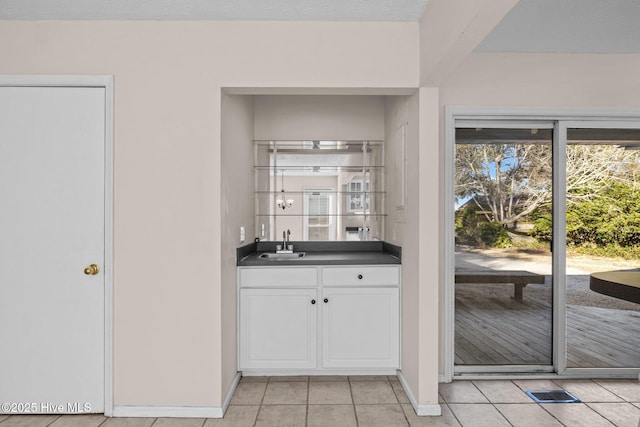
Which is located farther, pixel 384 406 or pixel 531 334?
pixel 531 334

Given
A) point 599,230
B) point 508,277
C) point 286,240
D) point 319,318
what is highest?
point 599,230

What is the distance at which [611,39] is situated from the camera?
2.90 m

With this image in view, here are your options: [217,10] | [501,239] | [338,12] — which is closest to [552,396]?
[501,239]

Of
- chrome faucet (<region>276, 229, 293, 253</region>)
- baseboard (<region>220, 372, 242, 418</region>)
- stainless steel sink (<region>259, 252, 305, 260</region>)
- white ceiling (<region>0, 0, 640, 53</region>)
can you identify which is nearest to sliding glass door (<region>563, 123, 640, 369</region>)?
white ceiling (<region>0, 0, 640, 53</region>)

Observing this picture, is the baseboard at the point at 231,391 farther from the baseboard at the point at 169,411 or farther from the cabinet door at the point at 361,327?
the cabinet door at the point at 361,327

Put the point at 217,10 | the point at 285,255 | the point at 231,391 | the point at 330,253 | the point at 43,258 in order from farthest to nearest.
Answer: the point at 330,253
the point at 285,255
the point at 231,391
the point at 43,258
the point at 217,10

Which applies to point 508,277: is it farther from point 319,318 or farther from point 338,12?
point 338,12

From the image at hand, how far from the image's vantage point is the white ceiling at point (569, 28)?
2.43 m

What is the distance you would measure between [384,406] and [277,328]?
0.91 m

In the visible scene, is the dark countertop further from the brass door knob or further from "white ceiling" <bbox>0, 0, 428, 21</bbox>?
"white ceiling" <bbox>0, 0, 428, 21</bbox>

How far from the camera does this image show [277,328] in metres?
3.13

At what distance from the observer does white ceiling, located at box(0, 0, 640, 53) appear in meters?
2.44

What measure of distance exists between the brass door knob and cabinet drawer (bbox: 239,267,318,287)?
94 centimetres

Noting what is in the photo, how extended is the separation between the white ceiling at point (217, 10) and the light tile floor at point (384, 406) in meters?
2.43
